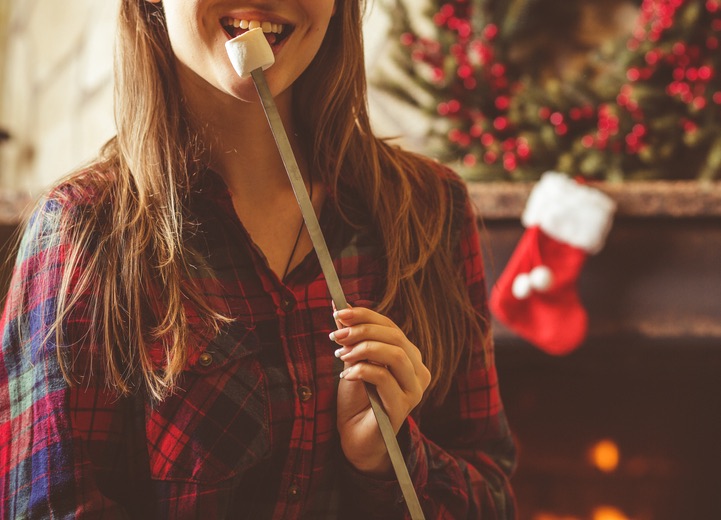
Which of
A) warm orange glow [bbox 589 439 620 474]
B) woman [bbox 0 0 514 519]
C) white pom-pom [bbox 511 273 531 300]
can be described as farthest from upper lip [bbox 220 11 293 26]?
warm orange glow [bbox 589 439 620 474]

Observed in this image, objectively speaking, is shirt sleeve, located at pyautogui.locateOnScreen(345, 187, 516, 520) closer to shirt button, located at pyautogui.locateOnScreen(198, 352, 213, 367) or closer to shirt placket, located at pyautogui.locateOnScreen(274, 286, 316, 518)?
shirt placket, located at pyautogui.locateOnScreen(274, 286, 316, 518)

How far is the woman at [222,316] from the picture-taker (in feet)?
2.26

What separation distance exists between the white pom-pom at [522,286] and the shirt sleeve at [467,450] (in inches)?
28.6

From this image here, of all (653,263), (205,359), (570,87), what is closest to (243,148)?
(205,359)

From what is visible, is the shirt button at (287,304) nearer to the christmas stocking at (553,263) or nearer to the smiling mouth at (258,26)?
the smiling mouth at (258,26)

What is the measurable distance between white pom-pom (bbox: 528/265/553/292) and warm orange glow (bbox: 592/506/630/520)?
1.92 feet

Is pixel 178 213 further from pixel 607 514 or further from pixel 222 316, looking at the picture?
pixel 607 514

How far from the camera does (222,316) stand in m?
0.73

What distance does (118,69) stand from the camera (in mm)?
801

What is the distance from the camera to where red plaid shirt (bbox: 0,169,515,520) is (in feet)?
2.25

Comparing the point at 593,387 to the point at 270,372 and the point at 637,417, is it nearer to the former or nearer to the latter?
the point at 637,417

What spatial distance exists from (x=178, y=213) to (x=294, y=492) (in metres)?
0.28

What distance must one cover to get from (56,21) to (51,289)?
2050mm

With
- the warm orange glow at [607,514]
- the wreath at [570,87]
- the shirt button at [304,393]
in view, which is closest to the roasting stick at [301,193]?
the shirt button at [304,393]
